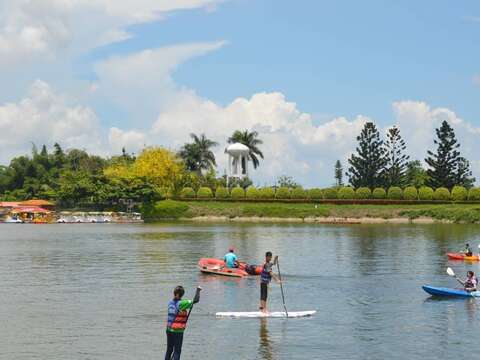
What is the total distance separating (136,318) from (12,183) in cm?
13815

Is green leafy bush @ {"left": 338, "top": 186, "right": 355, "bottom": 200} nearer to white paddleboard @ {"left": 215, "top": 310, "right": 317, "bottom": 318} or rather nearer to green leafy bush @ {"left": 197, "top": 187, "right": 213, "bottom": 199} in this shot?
green leafy bush @ {"left": 197, "top": 187, "right": 213, "bottom": 199}

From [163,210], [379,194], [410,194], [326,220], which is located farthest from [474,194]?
[163,210]

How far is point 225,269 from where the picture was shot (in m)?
39.4

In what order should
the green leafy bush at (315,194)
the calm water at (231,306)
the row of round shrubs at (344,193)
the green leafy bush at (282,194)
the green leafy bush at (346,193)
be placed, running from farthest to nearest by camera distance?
the green leafy bush at (282,194)
the green leafy bush at (315,194)
the green leafy bush at (346,193)
the row of round shrubs at (344,193)
the calm water at (231,306)

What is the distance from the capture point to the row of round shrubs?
11169 cm

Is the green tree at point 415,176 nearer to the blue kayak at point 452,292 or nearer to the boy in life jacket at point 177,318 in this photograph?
the blue kayak at point 452,292

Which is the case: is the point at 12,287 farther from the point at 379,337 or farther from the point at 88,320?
the point at 379,337

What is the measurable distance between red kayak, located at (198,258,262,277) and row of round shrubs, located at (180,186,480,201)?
7669 cm

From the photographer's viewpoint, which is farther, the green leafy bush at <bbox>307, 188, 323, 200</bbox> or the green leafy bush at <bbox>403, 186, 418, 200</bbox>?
the green leafy bush at <bbox>307, 188, 323, 200</bbox>

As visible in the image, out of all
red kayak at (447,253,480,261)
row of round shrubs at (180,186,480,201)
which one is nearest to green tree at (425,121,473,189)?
row of round shrubs at (180,186,480,201)

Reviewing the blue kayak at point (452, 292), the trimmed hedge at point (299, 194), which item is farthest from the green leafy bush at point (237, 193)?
the blue kayak at point (452, 292)

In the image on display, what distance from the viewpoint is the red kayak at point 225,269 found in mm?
38875

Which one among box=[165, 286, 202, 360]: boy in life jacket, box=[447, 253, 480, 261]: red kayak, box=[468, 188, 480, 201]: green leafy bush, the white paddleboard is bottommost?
the white paddleboard

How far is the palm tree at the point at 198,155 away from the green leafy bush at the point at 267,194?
83.2 ft
